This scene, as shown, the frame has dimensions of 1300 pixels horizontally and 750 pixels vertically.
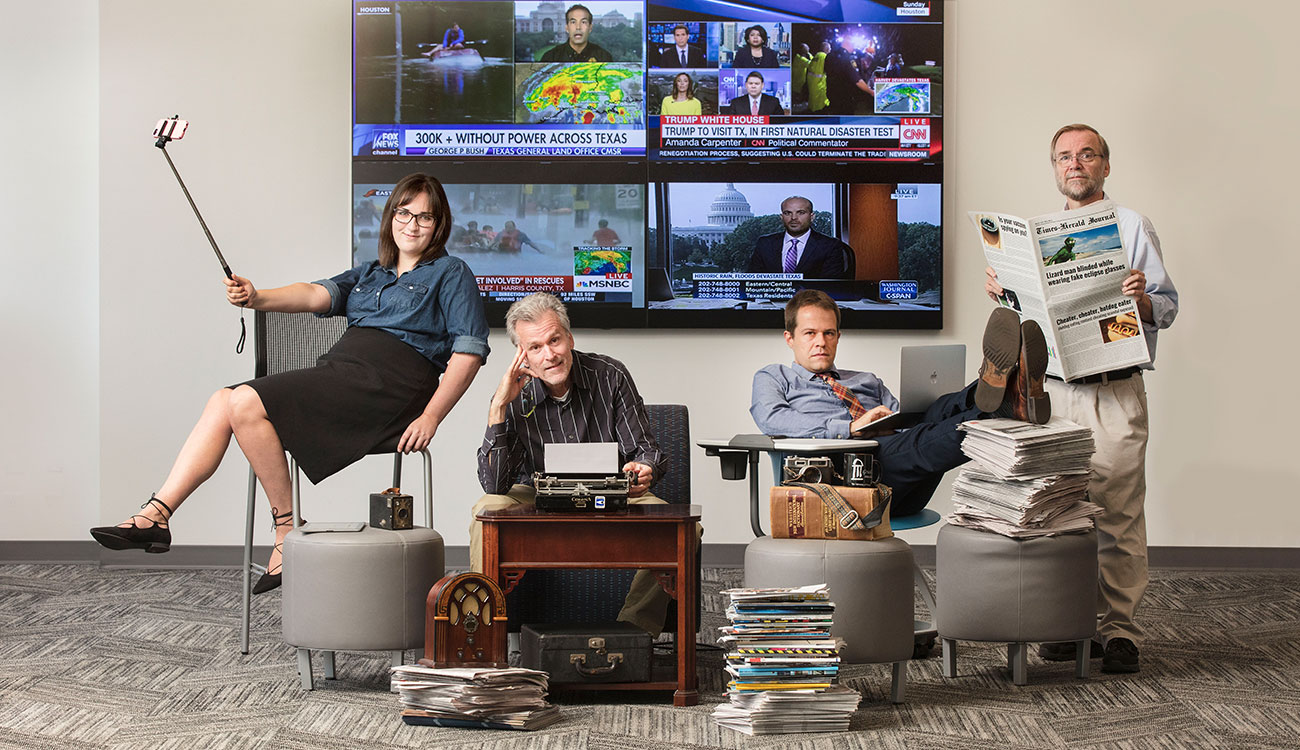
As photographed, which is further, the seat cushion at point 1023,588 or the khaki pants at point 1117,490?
the khaki pants at point 1117,490

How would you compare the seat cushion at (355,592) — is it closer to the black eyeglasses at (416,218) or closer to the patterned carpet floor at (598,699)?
the patterned carpet floor at (598,699)

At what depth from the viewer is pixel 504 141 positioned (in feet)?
16.5

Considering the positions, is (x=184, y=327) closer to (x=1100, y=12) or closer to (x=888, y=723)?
(x=888, y=723)

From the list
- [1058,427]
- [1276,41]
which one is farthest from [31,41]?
[1276,41]

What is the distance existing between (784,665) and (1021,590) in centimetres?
78

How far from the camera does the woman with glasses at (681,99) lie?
198 inches

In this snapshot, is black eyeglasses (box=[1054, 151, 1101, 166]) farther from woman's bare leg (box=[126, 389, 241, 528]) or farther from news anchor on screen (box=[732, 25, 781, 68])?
woman's bare leg (box=[126, 389, 241, 528])

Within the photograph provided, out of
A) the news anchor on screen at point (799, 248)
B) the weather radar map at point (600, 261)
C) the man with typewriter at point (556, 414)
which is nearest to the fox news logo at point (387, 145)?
the weather radar map at point (600, 261)

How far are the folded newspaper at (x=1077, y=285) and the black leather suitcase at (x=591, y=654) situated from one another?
4.91ft

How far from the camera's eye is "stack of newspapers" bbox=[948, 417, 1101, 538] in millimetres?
3203

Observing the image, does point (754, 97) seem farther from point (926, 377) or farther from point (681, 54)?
point (926, 377)

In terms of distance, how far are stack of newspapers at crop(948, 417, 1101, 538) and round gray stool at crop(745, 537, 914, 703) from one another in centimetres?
39

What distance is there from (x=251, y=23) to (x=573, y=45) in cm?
137

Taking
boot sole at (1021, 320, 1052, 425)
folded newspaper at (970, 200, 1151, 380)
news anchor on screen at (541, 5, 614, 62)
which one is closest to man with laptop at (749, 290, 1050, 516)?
boot sole at (1021, 320, 1052, 425)
